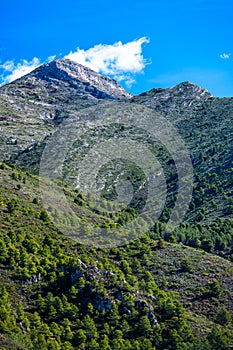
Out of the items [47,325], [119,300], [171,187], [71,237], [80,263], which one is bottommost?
[47,325]

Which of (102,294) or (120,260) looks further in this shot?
(120,260)

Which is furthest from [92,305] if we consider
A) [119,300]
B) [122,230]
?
[122,230]

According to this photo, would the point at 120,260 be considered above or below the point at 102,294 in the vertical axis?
above

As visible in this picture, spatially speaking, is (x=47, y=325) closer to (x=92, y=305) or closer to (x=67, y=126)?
(x=92, y=305)

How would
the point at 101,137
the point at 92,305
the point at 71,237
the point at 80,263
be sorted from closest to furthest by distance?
1. the point at 92,305
2. the point at 80,263
3. the point at 71,237
4. the point at 101,137

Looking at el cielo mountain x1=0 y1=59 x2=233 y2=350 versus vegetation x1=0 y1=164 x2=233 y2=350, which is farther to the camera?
el cielo mountain x1=0 y1=59 x2=233 y2=350

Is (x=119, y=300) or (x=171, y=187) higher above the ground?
(x=171, y=187)

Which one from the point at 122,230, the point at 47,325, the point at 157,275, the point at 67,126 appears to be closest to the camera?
the point at 47,325

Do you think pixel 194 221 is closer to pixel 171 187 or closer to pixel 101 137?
pixel 171 187

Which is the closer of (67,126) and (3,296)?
(3,296)

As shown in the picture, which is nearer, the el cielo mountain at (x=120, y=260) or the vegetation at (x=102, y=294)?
the vegetation at (x=102, y=294)
